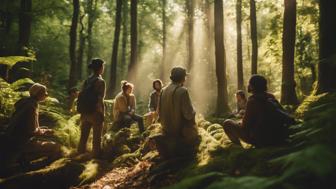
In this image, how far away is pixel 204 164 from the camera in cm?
548

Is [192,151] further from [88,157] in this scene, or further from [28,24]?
[28,24]

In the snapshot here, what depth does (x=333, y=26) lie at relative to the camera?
25.2 feet

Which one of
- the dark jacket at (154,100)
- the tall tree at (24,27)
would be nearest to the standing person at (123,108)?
the dark jacket at (154,100)

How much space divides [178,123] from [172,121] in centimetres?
13

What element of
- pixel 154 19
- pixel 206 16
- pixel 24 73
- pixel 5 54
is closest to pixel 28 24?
pixel 5 54

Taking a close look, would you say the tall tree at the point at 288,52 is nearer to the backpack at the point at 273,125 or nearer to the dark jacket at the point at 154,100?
the dark jacket at the point at 154,100

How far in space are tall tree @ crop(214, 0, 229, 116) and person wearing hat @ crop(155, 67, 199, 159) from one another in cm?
826

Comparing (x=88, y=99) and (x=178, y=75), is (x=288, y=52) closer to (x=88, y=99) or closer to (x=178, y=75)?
(x=178, y=75)

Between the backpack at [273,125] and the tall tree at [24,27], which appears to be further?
the tall tree at [24,27]

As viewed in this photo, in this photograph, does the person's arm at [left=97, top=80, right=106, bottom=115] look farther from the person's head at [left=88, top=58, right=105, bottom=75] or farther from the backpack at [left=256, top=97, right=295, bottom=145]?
the backpack at [left=256, top=97, right=295, bottom=145]

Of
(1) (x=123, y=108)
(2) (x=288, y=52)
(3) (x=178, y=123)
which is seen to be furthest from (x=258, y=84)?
(2) (x=288, y=52)

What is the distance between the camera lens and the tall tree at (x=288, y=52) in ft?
38.1

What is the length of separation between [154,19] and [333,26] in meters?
43.4

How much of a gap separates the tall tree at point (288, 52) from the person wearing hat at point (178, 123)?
5811mm
